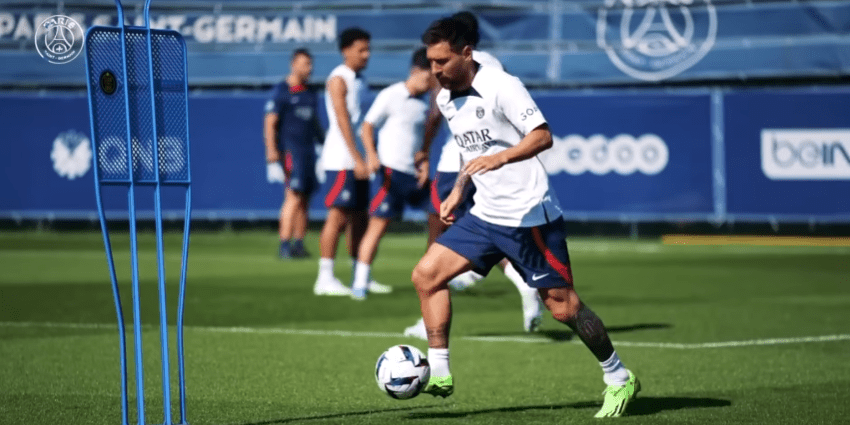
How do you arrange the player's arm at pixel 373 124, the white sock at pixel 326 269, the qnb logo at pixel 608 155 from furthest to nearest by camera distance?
the qnb logo at pixel 608 155, the white sock at pixel 326 269, the player's arm at pixel 373 124

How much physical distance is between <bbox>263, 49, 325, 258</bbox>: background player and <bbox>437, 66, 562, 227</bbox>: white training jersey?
969 cm

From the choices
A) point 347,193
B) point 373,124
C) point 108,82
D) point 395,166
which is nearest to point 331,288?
point 347,193

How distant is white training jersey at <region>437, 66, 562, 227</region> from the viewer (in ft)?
23.3

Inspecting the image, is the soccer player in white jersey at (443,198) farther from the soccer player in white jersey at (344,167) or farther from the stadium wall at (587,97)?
the stadium wall at (587,97)

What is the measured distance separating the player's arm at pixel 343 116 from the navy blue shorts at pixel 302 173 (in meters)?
4.24

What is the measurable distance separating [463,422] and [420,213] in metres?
13.6

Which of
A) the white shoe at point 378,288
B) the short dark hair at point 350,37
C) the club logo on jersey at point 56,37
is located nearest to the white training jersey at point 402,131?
the short dark hair at point 350,37

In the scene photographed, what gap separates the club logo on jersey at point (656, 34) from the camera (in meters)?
20.3

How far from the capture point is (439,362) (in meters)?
7.25

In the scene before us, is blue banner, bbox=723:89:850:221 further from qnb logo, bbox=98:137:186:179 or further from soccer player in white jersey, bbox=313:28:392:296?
qnb logo, bbox=98:137:186:179

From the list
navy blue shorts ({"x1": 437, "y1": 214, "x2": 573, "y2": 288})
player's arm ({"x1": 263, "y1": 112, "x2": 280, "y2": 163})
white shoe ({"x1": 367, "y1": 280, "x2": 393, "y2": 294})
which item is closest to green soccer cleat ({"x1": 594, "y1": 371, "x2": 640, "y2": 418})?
navy blue shorts ({"x1": 437, "y1": 214, "x2": 573, "y2": 288})

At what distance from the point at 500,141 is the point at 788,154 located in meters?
12.7

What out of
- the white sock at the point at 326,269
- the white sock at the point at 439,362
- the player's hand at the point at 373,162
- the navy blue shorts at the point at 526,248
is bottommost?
the white sock at the point at 326,269

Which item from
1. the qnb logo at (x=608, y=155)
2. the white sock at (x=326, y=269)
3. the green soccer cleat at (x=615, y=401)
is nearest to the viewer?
the green soccer cleat at (x=615, y=401)
